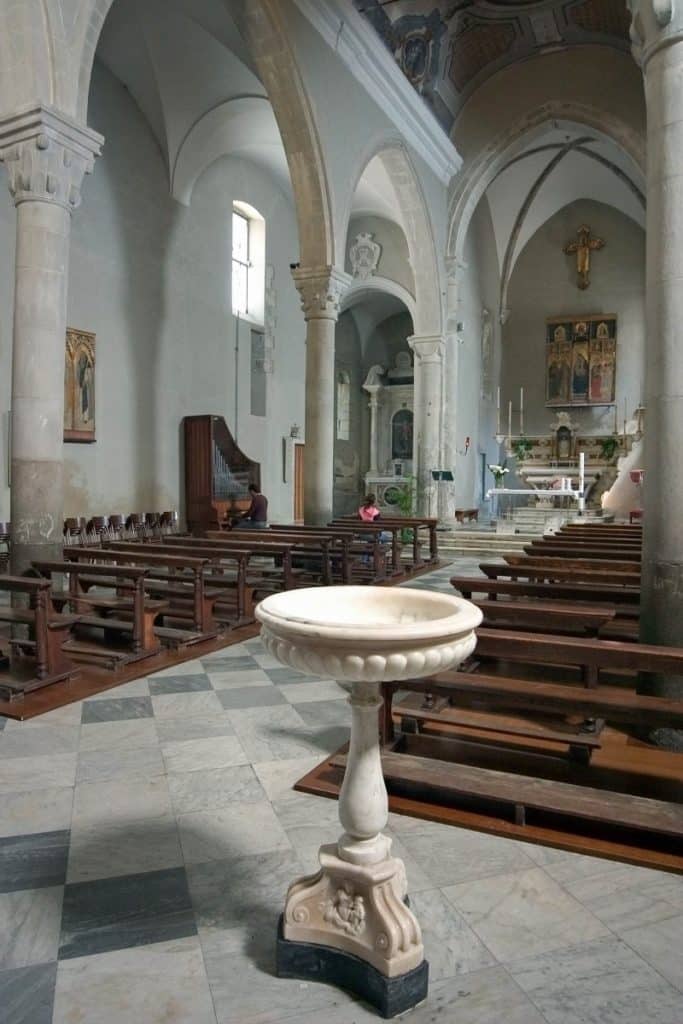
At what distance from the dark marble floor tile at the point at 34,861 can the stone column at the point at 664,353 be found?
2854 mm

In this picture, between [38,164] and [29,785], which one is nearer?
[29,785]

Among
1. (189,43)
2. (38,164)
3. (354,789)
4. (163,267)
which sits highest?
(189,43)

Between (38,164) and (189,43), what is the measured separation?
24.4ft

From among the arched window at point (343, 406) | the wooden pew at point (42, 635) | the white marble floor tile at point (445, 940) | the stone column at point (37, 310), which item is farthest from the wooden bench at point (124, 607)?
the arched window at point (343, 406)

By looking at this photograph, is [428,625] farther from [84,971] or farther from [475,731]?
[475,731]

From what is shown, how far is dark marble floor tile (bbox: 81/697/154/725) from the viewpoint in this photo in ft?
13.8

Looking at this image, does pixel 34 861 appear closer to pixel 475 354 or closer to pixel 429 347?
pixel 429 347

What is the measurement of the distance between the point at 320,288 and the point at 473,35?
8.84 m

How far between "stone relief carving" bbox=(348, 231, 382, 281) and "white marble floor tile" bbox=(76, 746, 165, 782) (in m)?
18.2

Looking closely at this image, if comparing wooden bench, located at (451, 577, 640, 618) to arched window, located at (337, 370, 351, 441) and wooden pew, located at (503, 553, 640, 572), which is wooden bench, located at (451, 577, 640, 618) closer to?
wooden pew, located at (503, 553, 640, 572)

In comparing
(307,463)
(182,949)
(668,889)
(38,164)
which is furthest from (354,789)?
(307,463)

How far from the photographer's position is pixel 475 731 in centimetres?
394

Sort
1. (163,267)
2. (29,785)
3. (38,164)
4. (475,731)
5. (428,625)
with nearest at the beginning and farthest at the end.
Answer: (428,625), (29,785), (475,731), (38,164), (163,267)

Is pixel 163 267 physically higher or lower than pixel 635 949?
higher
